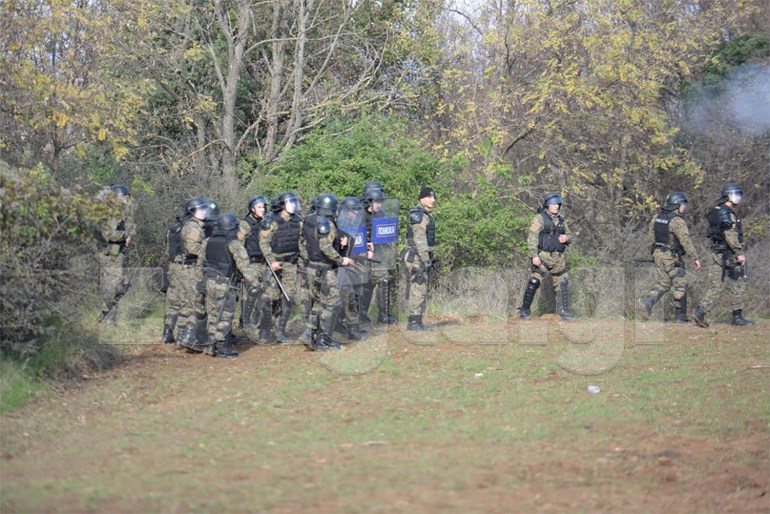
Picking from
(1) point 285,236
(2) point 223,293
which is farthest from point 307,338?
(1) point 285,236

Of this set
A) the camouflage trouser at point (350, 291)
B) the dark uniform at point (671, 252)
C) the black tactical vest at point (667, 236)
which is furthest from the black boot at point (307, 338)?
the black tactical vest at point (667, 236)

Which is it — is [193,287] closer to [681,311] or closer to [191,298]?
[191,298]

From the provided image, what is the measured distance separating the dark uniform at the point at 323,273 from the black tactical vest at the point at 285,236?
702mm

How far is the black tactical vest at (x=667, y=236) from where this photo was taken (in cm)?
1595

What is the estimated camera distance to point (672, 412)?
31.9 feet

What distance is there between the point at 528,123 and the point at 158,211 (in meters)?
8.02

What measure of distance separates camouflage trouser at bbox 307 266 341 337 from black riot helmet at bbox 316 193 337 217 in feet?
2.48

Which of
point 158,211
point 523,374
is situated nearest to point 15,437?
point 523,374

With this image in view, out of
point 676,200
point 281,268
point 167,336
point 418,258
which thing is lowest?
point 167,336

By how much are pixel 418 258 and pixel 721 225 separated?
4909 mm

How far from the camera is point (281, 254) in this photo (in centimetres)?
1386

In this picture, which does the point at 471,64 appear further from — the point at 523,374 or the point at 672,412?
the point at 672,412

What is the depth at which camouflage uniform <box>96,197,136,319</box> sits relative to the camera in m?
13.4

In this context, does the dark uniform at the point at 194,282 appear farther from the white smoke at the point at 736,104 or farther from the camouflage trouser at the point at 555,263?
the white smoke at the point at 736,104
